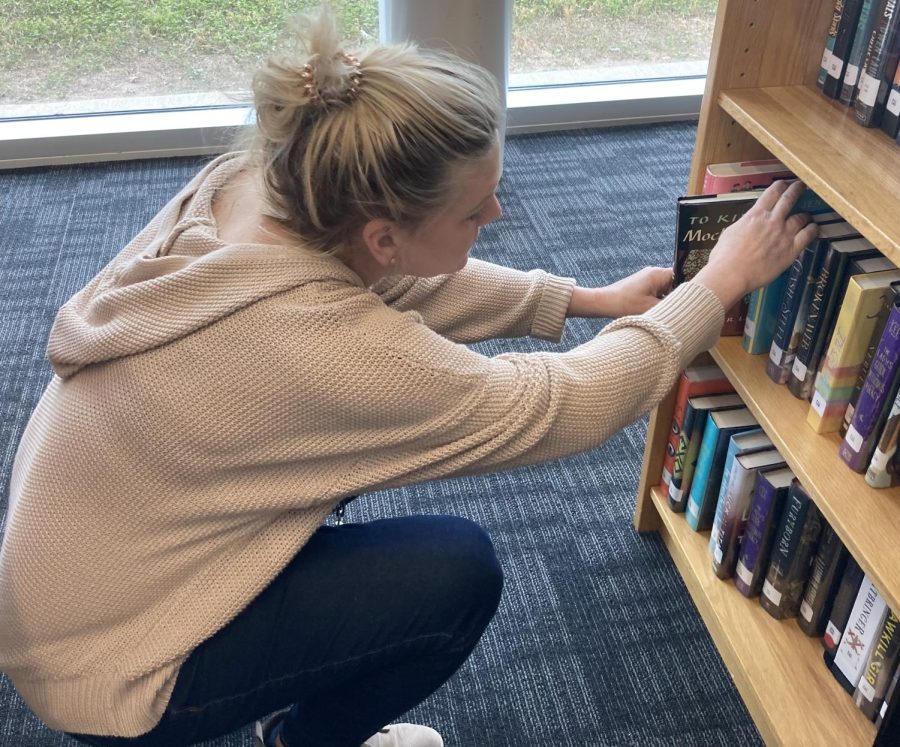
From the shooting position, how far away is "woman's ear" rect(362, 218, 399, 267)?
0.97m

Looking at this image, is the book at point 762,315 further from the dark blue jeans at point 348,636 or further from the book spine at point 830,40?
the dark blue jeans at point 348,636

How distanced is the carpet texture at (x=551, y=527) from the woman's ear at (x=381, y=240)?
76 centimetres

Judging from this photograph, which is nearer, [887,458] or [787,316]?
[887,458]

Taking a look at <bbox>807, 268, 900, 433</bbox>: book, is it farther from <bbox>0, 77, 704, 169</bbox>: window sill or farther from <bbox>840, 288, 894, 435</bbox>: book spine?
<bbox>0, 77, 704, 169</bbox>: window sill

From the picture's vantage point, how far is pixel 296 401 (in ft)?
3.01

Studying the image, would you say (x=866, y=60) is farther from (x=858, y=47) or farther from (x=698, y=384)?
(x=698, y=384)

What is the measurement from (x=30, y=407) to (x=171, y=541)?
117 centimetres

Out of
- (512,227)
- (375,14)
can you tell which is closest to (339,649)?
(512,227)

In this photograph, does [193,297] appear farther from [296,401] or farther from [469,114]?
[469,114]

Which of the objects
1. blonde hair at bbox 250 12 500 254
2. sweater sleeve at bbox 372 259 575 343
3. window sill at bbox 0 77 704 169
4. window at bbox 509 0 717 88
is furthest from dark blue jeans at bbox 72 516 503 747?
window at bbox 509 0 717 88

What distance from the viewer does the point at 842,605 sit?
4.10 feet

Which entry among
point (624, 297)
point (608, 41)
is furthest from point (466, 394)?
point (608, 41)

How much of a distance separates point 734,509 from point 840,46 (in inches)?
25.2

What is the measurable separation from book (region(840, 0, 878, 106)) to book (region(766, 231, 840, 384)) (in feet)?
0.58
